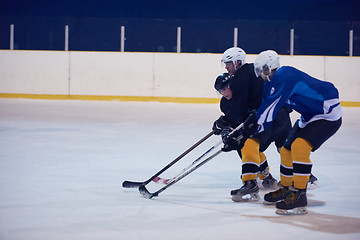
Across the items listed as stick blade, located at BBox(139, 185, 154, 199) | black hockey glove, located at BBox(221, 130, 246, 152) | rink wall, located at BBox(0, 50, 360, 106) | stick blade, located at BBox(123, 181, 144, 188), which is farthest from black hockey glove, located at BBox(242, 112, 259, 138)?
rink wall, located at BBox(0, 50, 360, 106)

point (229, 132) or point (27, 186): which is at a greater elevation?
point (229, 132)

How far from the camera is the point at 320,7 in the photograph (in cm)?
1227

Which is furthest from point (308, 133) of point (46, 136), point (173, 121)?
point (173, 121)

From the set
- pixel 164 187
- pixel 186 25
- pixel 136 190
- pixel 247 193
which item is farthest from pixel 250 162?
pixel 186 25

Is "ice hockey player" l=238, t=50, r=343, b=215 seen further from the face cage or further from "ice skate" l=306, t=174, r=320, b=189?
"ice skate" l=306, t=174, r=320, b=189

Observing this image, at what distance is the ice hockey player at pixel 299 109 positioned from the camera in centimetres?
316

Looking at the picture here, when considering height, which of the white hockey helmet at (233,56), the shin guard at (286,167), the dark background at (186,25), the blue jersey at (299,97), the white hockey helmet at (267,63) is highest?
the dark background at (186,25)

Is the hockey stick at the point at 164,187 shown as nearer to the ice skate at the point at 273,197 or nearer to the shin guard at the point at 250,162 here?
the shin guard at the point at 250,162

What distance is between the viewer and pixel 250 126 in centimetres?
334

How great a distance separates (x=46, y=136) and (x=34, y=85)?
4.71m

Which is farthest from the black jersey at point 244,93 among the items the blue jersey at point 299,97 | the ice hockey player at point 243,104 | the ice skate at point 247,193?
the ice skate at point 247,193

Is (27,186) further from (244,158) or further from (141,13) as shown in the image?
(141,13)

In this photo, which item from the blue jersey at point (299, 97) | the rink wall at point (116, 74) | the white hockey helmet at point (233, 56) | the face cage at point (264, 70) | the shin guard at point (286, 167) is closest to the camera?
the blue jersey at point (299, 97)

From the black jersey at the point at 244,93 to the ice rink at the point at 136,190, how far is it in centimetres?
51
